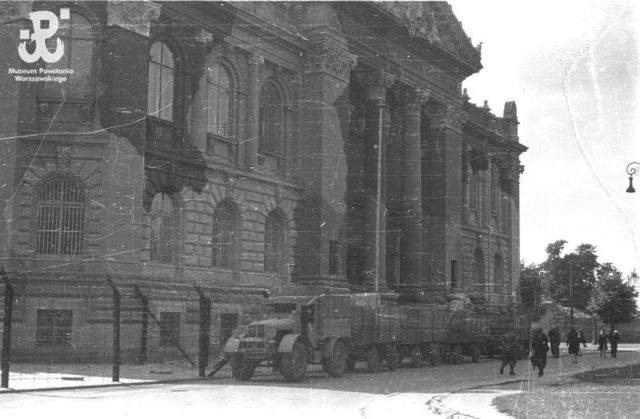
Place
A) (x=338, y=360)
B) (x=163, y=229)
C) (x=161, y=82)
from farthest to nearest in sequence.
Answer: (x=161, y=82) < (x=163, y=229) < (x=338, y=360)

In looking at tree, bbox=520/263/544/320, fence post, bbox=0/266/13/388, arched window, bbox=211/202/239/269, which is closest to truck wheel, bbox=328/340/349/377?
fence post, bbox=0/266/13/388

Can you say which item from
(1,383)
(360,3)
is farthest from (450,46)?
(1,383)

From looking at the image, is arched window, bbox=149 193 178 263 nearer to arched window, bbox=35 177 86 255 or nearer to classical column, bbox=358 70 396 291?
arched window, bbox=35 177 86 255

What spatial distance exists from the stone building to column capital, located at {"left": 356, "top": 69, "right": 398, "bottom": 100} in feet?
0.25

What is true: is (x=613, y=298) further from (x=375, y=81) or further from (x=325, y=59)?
(x=325, y=59)

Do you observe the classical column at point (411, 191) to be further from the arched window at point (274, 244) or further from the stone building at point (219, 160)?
the arched window at point (274, 244)

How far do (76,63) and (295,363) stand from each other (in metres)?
13.6

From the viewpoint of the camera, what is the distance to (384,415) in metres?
15.3

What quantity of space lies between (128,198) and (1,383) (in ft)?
33.8

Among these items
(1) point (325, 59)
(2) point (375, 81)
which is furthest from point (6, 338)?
(2) point (375, 81)

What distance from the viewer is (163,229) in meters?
32.3

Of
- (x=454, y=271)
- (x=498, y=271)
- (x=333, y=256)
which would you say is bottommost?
(x=454, y=271)

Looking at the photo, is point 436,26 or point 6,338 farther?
point 436,26

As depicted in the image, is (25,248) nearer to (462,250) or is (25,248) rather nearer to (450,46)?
(450,46)
